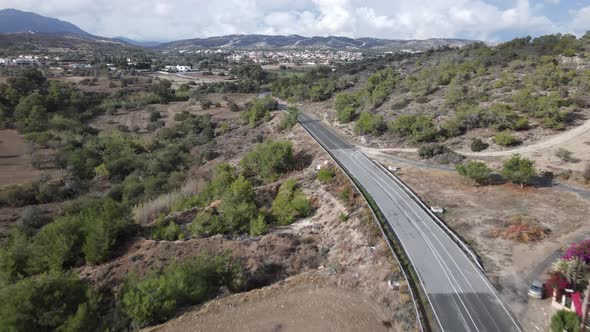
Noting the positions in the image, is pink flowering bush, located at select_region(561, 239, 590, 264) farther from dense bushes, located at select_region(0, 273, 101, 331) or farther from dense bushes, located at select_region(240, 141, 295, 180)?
dense bushes, located at select_region(240, 141, 295, 180)

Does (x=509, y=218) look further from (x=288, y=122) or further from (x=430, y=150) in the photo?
(x=288, y=122)

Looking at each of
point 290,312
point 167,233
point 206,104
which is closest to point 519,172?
point 290,312

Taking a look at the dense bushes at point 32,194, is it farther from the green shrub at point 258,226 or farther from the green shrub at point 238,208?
the green shrub at point 258,226

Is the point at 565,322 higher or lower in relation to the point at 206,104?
higher

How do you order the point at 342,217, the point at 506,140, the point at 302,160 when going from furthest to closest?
the point at 302,160 → the point at 506,140 → the point at 342,217

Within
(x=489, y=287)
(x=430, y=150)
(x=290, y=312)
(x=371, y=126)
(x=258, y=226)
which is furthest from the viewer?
(x=371, y=126)

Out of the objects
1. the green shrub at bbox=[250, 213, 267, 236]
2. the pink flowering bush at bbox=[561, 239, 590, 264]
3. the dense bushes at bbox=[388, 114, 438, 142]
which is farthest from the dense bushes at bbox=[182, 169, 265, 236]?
the dense bushes at bbox=[388, 114, 438, 142]

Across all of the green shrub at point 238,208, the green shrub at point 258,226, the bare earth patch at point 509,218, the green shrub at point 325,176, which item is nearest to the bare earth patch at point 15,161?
the green shrub at point 238,208

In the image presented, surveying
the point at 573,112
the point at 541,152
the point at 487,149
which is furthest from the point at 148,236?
the point at 573,112
